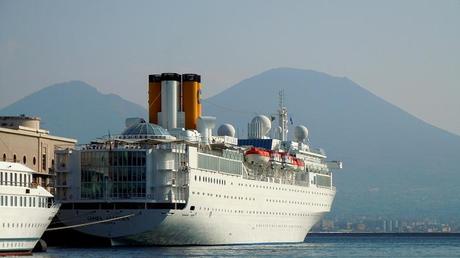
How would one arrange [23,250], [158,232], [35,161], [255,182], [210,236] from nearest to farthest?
1. [23,250]
2. [158,232]
3. [210,236]
4. [255,182]
5. [35,161]

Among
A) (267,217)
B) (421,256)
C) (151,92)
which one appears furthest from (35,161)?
(421,256)

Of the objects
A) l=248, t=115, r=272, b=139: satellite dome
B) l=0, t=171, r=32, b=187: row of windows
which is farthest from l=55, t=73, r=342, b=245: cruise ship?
l=0, t=171, r=32, b=187: row of windows

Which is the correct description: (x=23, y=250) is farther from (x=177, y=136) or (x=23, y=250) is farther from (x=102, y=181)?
(x=177, y=136)

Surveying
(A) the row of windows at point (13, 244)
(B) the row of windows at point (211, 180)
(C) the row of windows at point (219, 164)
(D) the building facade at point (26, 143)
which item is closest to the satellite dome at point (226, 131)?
(C) the row of windows at point (219, 164)

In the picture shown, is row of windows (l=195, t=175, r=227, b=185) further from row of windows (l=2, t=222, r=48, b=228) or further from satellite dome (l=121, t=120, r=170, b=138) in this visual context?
row of windows (l=2, t=222, r=48, b=228)

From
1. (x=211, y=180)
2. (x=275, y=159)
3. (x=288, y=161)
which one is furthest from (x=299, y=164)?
(x=211, y=180)

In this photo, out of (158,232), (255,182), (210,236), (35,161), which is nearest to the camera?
(158,232)

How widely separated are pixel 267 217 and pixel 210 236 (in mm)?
13602

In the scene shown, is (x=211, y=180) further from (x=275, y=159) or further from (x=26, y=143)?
(x=26, y=143)

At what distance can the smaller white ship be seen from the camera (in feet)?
276

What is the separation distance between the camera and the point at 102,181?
102188 millimetres

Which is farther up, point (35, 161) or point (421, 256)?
Result: point (35, 161)

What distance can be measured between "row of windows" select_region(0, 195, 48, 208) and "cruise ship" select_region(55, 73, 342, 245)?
12.1 meters

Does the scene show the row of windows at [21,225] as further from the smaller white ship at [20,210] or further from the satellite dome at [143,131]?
the satellite dome at [143,131]
